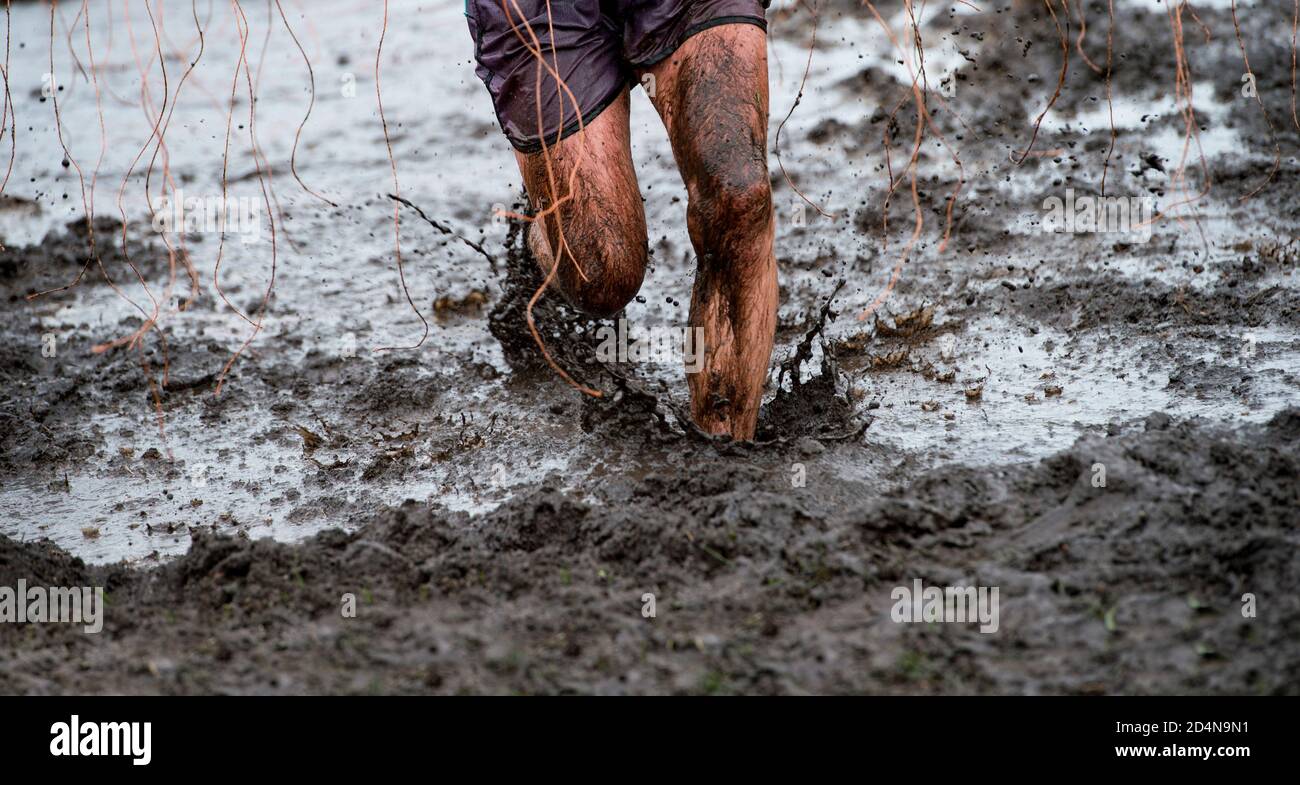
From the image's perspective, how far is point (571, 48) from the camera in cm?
357

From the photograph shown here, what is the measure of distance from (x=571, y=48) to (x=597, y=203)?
47 cm

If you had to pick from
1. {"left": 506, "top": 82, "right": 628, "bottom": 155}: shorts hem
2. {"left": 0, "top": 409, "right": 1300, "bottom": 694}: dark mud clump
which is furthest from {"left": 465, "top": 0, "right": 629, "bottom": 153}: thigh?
{"left": 0, "top": 409, "right": 1300, "bottom": 694}: dark mud clump

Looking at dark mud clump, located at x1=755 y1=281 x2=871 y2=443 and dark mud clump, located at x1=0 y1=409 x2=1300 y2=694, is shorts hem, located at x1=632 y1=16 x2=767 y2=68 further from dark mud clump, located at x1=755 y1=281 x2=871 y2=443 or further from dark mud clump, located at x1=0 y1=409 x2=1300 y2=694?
dark mud clump, located at x1=0 y1=409 x2=1300 y2=694

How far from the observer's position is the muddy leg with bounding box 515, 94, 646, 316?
360cm

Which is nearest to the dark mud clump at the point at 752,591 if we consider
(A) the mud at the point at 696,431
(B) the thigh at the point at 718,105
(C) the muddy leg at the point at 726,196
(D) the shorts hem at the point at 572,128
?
(A) the mud at the point at 696,431

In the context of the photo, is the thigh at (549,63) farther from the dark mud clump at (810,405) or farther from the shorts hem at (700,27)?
the dark mud clump at (810,405)

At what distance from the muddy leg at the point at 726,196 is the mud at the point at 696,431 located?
32 centimetres

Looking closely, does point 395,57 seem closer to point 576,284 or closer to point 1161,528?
point 576,284

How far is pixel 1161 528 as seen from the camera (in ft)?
9.18

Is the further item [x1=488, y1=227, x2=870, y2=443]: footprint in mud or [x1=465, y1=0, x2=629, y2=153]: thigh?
[x1=488, y1=227, x2=870, y2=443]: footprint in mud

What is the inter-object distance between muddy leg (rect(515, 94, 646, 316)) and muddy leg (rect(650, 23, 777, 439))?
0.68 ft

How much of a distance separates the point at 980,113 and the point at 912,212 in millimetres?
1127

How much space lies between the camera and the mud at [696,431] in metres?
2.62
